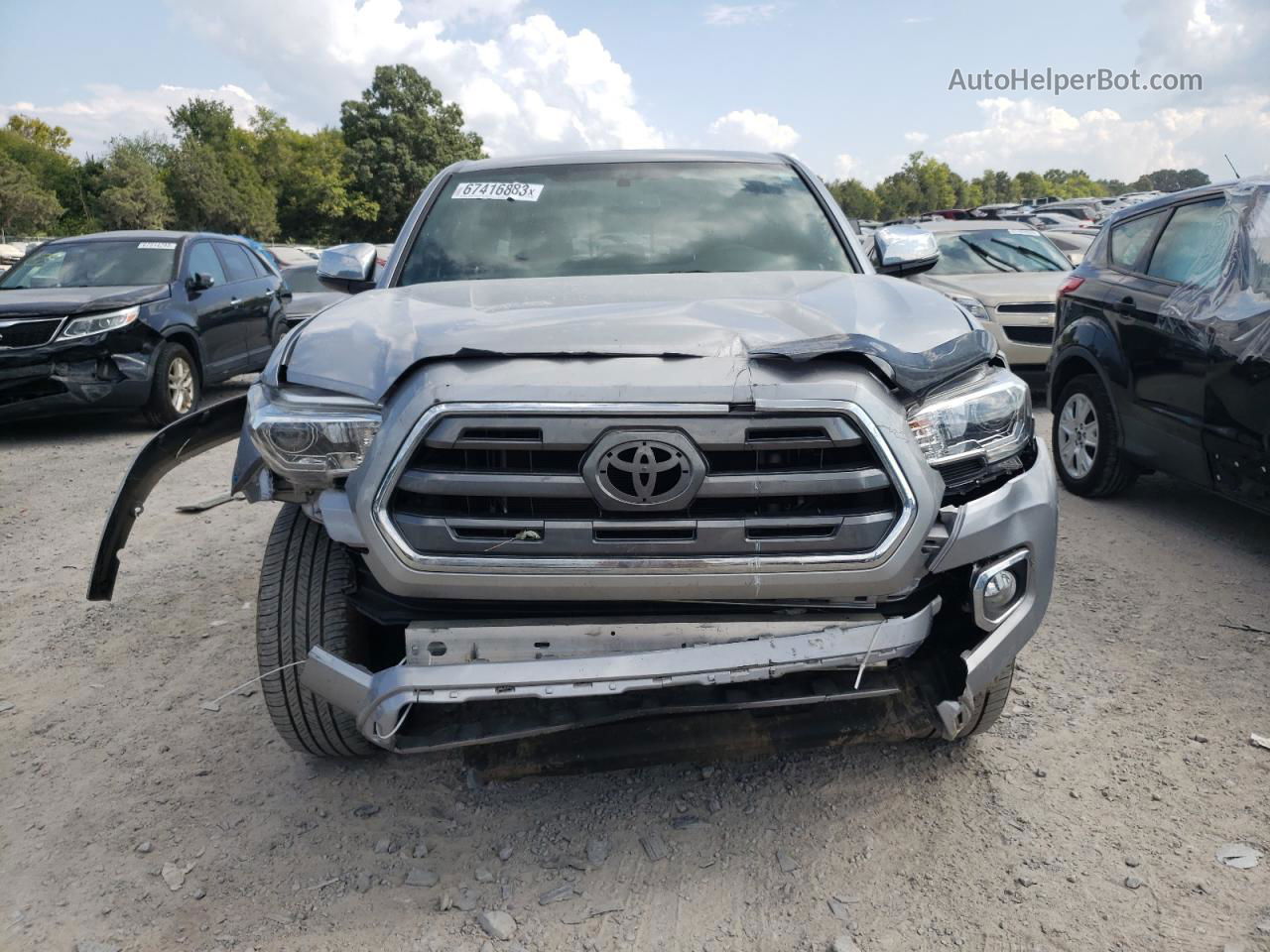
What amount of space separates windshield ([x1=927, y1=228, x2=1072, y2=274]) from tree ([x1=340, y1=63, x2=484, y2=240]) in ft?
212

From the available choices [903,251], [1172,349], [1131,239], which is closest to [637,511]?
[903,251]

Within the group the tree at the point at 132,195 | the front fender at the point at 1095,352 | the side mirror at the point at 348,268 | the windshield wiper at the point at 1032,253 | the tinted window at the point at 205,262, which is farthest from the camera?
the tree at the point at 132,195

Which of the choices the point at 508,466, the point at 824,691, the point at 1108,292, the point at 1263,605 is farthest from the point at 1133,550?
the point at 508,466

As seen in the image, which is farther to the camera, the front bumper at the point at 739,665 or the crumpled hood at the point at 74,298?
the crumpled hood at the point at 74,298

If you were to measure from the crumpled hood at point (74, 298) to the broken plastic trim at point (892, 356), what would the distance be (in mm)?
7528

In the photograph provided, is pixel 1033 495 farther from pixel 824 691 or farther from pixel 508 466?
pixel 508 466

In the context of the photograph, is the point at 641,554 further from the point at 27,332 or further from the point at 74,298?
the point at 74,298

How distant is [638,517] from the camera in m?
2.22

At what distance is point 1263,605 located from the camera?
4.09 m

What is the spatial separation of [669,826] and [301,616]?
115 centimetres

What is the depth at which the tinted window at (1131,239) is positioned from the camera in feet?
17.8

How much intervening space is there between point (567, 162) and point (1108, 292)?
328cm

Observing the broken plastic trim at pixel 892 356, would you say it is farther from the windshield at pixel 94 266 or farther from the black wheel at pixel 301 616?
the windshield at pixel 94 266

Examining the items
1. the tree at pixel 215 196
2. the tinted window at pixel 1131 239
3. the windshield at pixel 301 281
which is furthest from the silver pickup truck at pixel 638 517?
the tree at pixel 215 196
